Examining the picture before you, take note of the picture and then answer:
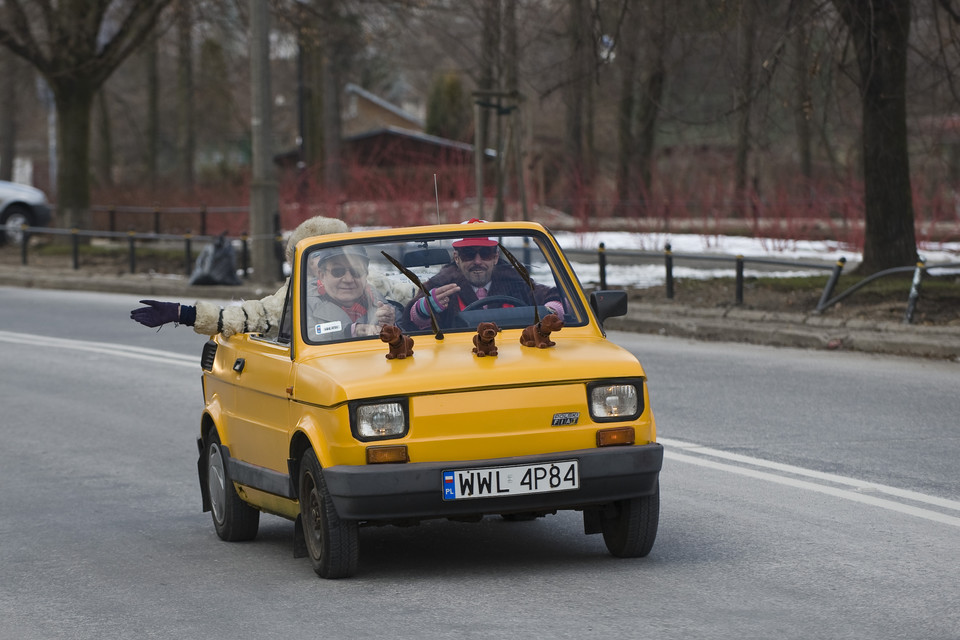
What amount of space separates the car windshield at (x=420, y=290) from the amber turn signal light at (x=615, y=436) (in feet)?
2.84

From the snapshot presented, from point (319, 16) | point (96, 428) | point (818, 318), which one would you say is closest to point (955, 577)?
point (96, 428)

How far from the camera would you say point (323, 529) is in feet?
20.0

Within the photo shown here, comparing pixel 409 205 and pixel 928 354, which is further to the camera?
pixel 409 205

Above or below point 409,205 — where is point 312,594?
below

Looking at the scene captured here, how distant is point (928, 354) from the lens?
14.6 m

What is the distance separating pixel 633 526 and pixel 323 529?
1.26 metres

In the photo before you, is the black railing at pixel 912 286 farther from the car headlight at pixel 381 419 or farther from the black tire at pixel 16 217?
the black tire at pixel 16 217

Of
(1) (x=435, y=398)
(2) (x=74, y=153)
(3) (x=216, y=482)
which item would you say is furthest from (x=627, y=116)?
(1) (x=435, y=398)

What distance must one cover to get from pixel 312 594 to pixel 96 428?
5.95 m

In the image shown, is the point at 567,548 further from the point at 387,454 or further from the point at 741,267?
the point at 741,267

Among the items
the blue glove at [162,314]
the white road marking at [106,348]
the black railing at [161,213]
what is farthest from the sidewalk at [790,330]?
the black railing at [161,213]

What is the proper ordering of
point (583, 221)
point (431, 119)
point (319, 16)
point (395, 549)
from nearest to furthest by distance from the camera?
point (395, 549), point (319, 16), point (583, 221), point (431, 119)

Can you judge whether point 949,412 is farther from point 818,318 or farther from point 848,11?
point 848,11

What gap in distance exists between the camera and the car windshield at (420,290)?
670cm
